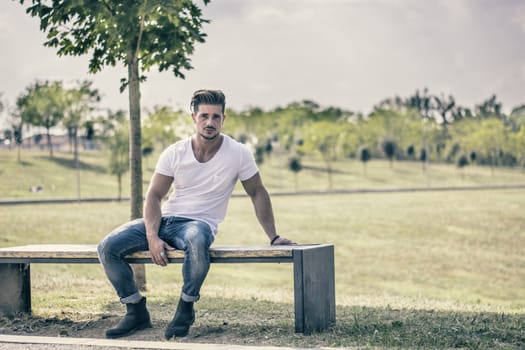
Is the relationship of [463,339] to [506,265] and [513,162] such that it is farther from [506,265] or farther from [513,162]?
[513,162]

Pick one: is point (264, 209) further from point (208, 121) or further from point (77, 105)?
point (77, 105)

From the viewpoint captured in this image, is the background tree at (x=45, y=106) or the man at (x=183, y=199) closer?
the man at (x=183, y=199)

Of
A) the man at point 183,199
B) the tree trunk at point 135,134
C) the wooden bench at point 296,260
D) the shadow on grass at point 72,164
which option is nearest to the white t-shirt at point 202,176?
the man at point 183,199

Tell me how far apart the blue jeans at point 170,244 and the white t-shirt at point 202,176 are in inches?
4.6

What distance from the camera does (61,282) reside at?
37.1ft

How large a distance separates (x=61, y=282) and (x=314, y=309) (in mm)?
6605

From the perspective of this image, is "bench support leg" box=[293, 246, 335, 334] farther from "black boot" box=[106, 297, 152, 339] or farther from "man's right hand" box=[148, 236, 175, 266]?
"black boot" box=[106, 297, 152, 339]

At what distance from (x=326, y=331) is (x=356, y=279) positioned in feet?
45.0

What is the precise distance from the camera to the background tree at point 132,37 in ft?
30.1

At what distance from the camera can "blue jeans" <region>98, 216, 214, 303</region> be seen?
5473mm

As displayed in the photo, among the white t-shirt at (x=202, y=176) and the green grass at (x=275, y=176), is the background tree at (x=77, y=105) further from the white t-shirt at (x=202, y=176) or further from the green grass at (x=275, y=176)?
the white t-shirt at (x=202, y=176)

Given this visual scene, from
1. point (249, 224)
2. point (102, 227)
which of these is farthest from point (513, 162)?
point (102, 227)

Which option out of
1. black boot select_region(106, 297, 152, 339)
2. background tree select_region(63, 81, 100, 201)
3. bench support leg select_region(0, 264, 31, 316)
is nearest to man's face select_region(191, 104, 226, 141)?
black boot select_region(106, 297, 152, 339)

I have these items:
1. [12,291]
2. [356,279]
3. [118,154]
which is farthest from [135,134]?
[118,154]
